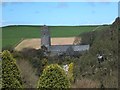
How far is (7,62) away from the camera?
7930 mm

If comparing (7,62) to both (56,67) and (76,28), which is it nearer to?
(56,67)

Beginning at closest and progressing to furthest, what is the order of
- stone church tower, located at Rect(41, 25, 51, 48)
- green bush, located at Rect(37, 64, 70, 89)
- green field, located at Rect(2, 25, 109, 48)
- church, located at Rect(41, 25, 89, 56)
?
green bush, located at Rect(37, 64, 70, 89)
green field, located at Rect(2, 25, 109, 48)
church, located at Rect(41, 25, 89, 56)
stone church tower, located at Rect(41, 25, 51, 48)

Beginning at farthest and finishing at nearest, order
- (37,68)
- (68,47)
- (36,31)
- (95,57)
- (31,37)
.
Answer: (36,31), (68,47), (31,37), (37,68), (95,57)

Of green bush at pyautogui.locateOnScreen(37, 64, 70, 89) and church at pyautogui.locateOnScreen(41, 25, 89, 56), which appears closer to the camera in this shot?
green bush at pyautogui.locateOnScreen(37, 64, 70, 89)

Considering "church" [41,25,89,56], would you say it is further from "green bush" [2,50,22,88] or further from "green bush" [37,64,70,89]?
"green bush" [37,64,70,89]

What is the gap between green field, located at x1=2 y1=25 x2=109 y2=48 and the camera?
2569 cm

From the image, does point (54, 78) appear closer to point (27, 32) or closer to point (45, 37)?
point (27, 32)

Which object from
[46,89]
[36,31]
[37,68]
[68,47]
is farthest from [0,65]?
[36,31]

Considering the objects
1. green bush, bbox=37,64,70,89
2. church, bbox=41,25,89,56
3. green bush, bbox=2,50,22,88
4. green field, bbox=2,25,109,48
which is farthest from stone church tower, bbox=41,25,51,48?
green bush, bbox=37,64,70,89

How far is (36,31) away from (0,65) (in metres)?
25.9

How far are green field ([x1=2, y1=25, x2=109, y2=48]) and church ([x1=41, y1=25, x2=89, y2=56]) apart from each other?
658mm

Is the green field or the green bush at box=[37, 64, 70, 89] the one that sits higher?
the green field

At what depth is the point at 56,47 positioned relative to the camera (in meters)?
31.0

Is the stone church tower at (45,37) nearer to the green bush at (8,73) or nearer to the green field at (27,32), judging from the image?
the green field at (27,32)
